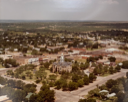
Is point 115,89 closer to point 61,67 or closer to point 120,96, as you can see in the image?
point 120,96

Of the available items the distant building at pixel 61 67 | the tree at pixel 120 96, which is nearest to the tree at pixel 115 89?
the tree at pixel 120 96

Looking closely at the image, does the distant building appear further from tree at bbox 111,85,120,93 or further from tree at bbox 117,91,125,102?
tree at bbox 117,91,125,102

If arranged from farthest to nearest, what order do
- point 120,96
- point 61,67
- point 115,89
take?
1. point 61,67
2. point 115,89
3. point 120,96

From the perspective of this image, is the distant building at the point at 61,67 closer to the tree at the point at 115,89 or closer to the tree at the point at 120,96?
the tree at the point at 115,89

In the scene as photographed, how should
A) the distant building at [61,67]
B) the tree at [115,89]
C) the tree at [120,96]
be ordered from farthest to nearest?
the distant building at [61,67] < the tree at [115,89] < the tree at [120,96]

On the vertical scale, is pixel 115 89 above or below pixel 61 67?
below

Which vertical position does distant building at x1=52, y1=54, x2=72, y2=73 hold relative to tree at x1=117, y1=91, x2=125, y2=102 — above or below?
above

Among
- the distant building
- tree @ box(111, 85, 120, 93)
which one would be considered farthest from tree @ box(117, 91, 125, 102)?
the distant building

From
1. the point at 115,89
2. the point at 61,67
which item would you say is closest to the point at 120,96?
the point at 115,89

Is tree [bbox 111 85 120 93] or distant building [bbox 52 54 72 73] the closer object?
tree [bbox 111 85 120 93]

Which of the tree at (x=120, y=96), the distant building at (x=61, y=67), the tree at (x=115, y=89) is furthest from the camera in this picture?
the distant building at (x=61, y=67)

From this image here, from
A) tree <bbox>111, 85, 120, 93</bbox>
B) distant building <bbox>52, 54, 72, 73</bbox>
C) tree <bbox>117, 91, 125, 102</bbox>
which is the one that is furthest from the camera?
distant building <bbox>52, 54, 72, 73</bbox>
